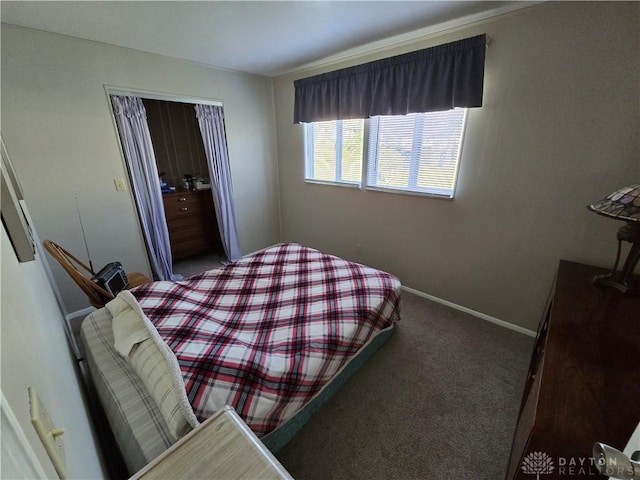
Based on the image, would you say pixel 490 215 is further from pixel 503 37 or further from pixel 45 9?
pixel 45 9

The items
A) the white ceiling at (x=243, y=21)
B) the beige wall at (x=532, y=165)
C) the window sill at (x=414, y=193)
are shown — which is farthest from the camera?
the window sill at (x=414, y=193)

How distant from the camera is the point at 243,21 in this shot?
6.28 ft

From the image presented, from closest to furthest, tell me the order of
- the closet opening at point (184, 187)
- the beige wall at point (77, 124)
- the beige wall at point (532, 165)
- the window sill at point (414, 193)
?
the beige wall at point (532, 165) → the beige wall at point (77, 124) → the window sill at point (414, 193) → the closet opening at point (184, 187)

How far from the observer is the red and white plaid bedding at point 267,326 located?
3.75 feet

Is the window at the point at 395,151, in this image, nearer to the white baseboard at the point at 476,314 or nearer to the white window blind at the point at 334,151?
the white window blind at the point at 334,151

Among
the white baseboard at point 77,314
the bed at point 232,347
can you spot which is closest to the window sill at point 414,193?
the bed at point 232,347

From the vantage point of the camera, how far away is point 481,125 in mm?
2057

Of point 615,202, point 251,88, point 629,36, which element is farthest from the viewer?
point 251,88

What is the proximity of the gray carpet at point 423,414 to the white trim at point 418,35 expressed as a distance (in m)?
2.37

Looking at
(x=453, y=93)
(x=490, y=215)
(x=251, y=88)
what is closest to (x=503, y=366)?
(x=490, y=215)

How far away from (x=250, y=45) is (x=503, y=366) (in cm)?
337

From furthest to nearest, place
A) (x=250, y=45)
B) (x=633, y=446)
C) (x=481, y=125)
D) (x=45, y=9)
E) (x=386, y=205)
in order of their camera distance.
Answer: (x=386, y=205) < (x=250, y=45) < (x=481, y=125) < (x=45, y=9) < (x=633, y=446)

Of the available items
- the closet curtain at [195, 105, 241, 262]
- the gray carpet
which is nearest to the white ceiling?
the closet curtain at [195, 105, 241, 262]
